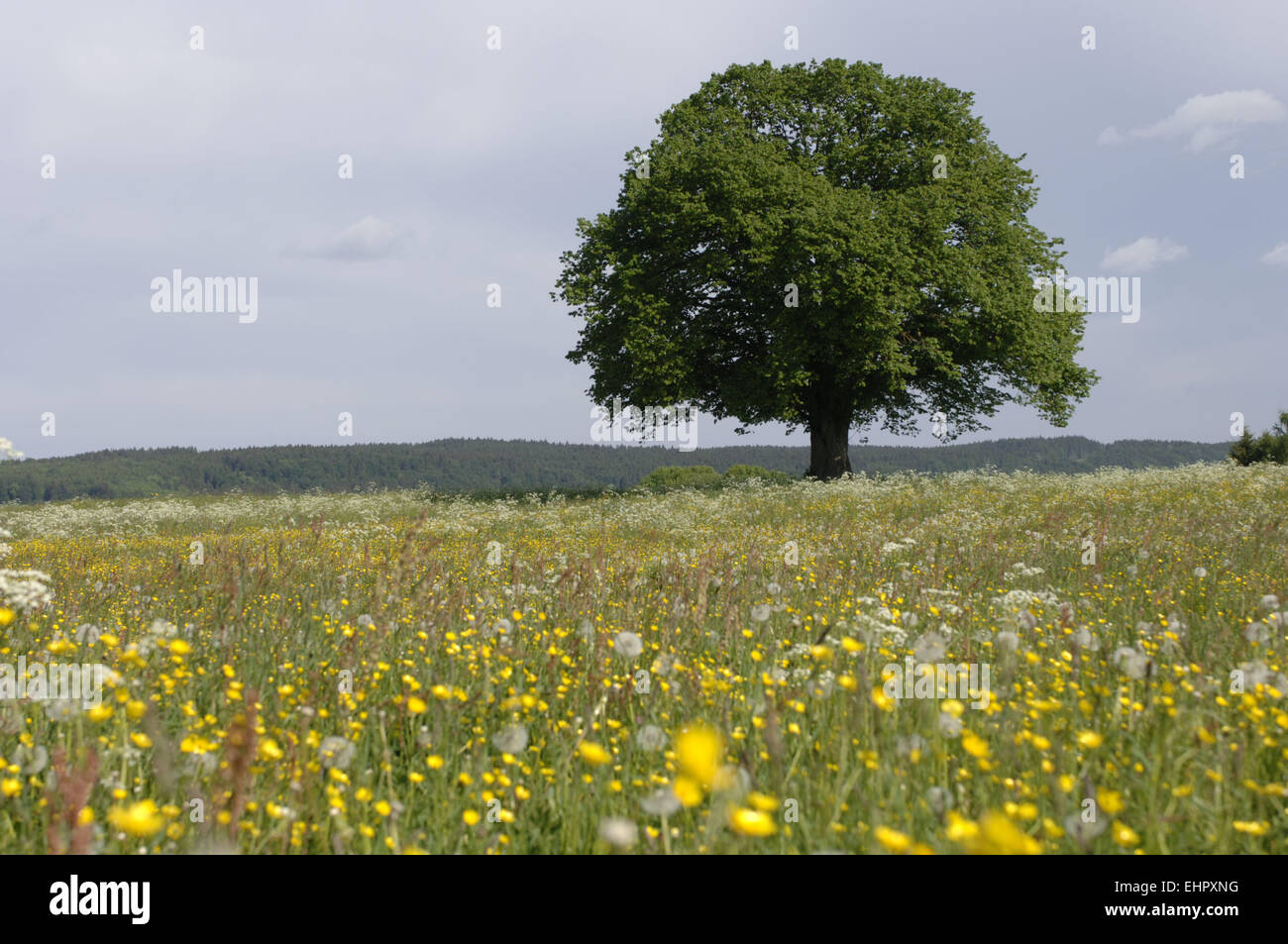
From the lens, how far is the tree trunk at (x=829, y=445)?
27.7 metres

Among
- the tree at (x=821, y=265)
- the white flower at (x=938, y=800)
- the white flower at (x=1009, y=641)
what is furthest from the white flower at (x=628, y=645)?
the tree at (x=821, y=265)

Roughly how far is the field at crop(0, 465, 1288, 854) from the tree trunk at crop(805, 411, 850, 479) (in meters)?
19.6

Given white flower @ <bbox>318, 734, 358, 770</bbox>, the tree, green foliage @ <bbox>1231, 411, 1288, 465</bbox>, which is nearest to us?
white flower @ <bbox>318, 734, 358, 770</bbox>

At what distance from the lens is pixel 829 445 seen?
2788cm

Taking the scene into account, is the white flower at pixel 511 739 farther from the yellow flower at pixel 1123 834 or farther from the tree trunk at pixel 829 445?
the tree trunk at pixel 829 445

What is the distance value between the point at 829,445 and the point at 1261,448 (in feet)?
123

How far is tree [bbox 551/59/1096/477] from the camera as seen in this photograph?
2325 centimetres

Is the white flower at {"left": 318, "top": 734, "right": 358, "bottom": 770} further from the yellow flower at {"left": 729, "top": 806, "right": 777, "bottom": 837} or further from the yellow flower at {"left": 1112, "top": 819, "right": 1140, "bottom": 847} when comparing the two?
the yellow flower at {"left": 1112, "top": 819, "right": 1140, "bottom": 847}

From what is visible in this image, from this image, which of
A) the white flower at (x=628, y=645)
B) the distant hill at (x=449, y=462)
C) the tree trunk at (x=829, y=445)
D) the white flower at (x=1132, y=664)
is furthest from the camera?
the distant hill at (x=449, y=462)

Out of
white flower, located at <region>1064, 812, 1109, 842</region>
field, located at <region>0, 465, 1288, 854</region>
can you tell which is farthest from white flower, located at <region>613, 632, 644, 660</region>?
white flower, located at <region>1064, 812, 1109, 842</region>

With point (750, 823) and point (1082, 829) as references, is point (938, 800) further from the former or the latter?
point (750, 823)

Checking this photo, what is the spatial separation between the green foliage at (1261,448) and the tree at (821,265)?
27.6 m
